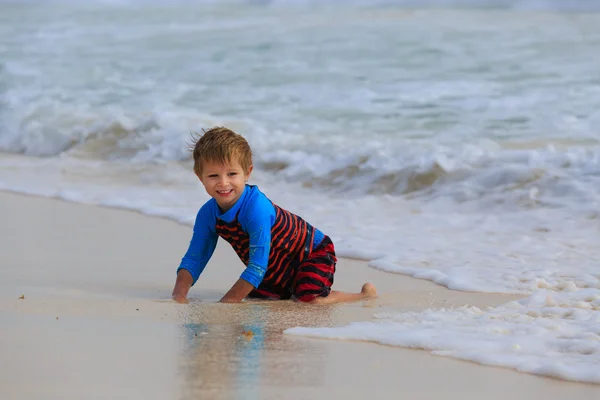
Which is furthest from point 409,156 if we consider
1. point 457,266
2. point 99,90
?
point 99,90

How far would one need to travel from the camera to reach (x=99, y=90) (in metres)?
12.4

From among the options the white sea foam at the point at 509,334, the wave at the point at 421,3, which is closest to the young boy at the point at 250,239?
the white sea foam at the point at 509,334

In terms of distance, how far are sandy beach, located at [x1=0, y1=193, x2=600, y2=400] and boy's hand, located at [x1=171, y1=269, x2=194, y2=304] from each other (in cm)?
4

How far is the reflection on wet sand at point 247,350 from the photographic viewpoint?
2.53 metres

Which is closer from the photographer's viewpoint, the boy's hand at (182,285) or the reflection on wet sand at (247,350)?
the reflection on wet sand at (247,350)

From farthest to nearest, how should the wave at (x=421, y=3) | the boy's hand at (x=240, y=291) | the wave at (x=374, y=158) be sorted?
the wave at (x=421, y=3) → the wave at (x=374, y=158) → the boy's hand at (x=240, y=291)

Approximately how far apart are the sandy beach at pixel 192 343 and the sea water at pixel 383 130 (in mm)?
152

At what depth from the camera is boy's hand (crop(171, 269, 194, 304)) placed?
3.88 m

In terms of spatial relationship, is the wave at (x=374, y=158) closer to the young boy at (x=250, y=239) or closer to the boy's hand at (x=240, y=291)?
the young boy at (x=250, y=239)

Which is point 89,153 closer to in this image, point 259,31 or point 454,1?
point 259,31

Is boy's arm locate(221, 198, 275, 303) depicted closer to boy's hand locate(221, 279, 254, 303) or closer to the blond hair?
boy's hand locate(221, 279, 254, 303)

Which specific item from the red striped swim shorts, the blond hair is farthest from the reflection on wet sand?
the blond hair

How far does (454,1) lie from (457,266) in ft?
45.3

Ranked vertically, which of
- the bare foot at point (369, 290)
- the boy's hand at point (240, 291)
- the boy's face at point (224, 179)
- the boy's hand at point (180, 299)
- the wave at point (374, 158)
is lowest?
the wave at point (374, 158)
